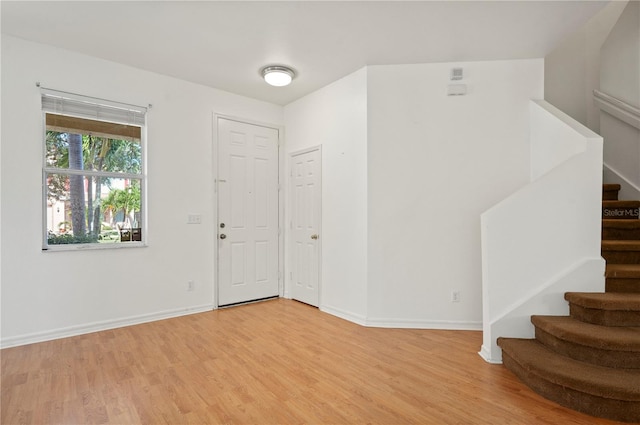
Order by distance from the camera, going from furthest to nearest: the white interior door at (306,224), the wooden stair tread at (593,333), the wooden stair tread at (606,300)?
the white interior door at (306,224) → the wooden stair tread at (606,300) → the wooden stair tread at (593,333)

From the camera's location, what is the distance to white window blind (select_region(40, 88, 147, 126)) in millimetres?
3179

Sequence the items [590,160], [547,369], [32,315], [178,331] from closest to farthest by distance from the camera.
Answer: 1. [547,369]
2. [590,160]
3. [32,315]
4. [178,331]

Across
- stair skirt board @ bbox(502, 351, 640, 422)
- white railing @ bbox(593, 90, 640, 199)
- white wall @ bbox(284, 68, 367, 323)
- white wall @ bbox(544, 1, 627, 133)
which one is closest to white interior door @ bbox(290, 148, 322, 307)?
white wall @ bbox(284, 68, 367, 323)

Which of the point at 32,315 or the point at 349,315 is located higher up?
the point at 32,315

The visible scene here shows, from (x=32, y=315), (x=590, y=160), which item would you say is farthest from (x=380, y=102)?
(x=32, y=315)

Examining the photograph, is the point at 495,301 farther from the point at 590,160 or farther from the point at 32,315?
the point at 32,315

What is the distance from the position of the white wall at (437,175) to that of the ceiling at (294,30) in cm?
24

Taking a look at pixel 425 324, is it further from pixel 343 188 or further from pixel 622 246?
pixel 622 246

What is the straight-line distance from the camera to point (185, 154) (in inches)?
156

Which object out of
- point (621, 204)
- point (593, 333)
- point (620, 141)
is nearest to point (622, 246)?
point (621, 204)

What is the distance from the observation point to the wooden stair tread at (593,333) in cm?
208

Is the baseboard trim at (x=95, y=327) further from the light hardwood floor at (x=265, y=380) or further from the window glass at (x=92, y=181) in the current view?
the window glass at (x=92, y=181)

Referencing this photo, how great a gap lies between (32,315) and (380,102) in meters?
4.03

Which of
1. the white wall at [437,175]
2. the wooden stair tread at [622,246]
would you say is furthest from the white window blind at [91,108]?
the wooden stair tread at [622,246]
